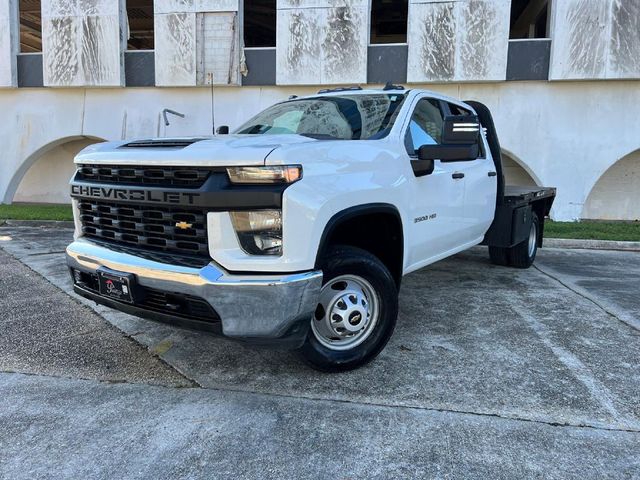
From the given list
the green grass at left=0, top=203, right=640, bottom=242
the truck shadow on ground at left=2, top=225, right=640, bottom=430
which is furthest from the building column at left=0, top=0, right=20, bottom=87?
the truck shadow on ground at left=2, top=225, right=640, bottom=430

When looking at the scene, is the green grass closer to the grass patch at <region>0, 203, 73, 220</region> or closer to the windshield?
the grass patch at <region>0, 203, 73, 220</region>

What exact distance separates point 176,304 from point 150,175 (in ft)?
2.61

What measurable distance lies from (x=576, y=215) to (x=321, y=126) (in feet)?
34.2

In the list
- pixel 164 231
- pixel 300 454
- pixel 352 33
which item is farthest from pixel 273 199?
pixel 352 33

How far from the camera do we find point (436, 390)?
329cm

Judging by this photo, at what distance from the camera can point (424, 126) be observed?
4.40 m

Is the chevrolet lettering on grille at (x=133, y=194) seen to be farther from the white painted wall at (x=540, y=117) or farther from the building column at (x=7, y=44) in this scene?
the building column at (x=7, y=44)

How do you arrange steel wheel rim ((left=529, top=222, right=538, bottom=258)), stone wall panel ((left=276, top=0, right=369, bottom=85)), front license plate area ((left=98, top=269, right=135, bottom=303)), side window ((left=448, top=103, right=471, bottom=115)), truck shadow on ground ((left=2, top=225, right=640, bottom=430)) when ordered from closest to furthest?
front license plate area ((left=98, top=269, right=135, bottom=303))
truck shadow on ground ((left=2, top=225, right=640, bottom=430))
side window ((left=448, top=103, right=471, bottom=115))
steel wheel rim ((left=529, top=222, right=538, bottom=258))
stone wall panel ((left=276, top=0, right=369, bottom=85))

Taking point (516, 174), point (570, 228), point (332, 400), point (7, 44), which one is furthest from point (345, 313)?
point (7, 44)

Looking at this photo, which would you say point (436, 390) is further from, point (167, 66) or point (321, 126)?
point (167, 66)

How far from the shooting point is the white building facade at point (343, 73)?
11.9 m

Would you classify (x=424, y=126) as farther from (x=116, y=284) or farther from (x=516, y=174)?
(x=516, y=174)

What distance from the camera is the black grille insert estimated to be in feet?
9.48

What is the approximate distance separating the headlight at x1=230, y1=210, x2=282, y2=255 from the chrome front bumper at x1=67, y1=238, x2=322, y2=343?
16cm
